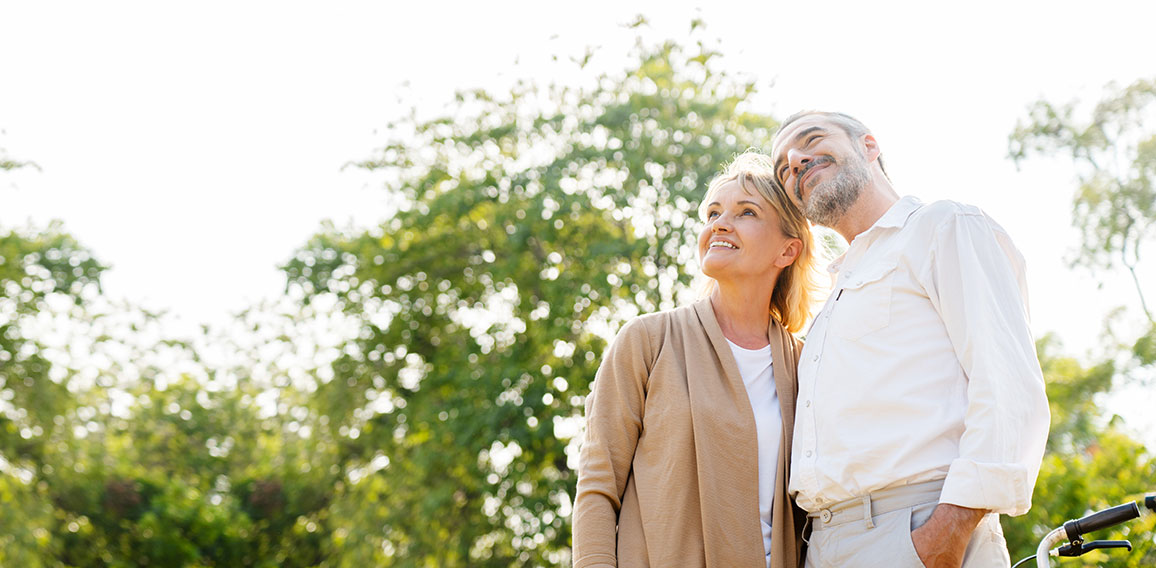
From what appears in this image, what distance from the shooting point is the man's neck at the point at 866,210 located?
2.76m

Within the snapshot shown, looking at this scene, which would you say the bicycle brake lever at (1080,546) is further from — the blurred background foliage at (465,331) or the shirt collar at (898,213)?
the blurred background foliage at (465,331)

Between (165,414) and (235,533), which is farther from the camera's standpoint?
(165,414)

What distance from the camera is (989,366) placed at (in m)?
2.21

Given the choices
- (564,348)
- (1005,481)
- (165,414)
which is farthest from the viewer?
(165,414)

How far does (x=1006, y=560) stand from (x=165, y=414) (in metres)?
17.9

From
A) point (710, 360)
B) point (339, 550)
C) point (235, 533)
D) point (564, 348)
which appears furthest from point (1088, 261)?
point (710, 360)

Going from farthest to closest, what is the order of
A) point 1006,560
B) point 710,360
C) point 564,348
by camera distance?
1. point 564,348
2. point 710,360
3. point 1006,560

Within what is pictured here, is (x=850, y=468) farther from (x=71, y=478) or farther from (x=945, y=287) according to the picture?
(x=71, y=478)

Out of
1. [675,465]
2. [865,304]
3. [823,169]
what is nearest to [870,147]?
[823,169]

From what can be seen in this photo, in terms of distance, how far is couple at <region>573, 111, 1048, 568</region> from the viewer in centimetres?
224

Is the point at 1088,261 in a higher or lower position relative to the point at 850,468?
higher

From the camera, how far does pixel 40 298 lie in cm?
1402

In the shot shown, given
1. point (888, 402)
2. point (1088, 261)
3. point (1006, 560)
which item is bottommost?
point (1006, 560)

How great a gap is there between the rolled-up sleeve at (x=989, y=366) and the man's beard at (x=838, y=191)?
0.36m
